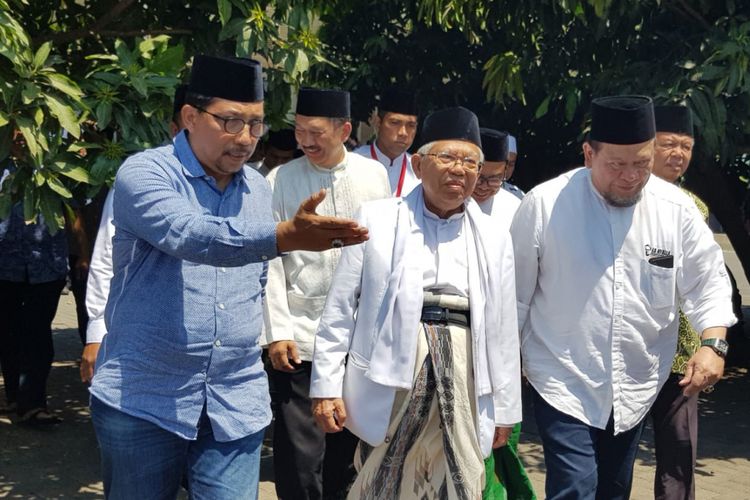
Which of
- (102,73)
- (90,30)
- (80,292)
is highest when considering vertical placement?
(90,30)

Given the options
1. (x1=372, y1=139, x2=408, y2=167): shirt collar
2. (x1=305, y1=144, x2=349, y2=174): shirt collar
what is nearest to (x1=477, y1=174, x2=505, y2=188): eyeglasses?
(x1=372, y1=139, x2=408, y2=167): shirt collar

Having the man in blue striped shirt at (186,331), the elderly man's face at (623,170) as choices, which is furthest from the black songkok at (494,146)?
the man in blue striped shirt at (186,331)

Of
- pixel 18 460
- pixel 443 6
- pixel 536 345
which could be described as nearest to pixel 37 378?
pixel 18 460

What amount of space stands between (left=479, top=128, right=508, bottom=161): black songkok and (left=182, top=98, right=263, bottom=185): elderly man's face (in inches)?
117

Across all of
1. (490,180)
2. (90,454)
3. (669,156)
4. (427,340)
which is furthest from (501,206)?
(90,454)

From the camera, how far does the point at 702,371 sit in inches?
176

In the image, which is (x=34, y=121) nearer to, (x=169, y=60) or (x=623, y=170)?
(x=169, y=60)

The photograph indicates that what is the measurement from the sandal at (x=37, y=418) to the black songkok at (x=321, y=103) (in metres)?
3.15

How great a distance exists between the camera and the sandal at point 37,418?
7.48 meters

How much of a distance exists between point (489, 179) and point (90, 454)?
114 inches

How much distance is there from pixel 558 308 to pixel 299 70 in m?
2.06

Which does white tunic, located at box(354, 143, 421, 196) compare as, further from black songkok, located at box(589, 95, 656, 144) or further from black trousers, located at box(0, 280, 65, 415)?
black songkok, located at box(589, 95, 656, 144)

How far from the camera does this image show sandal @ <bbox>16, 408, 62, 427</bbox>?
748 centimetres

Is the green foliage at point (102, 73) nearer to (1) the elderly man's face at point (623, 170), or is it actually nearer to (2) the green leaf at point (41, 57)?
(2) the green leaf at point (41, 57)
